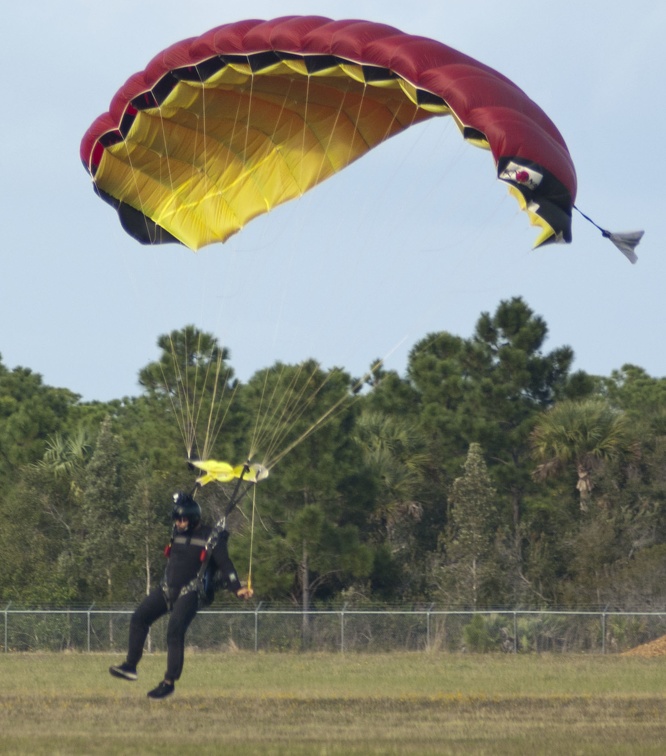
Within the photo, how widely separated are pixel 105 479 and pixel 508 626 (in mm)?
10453

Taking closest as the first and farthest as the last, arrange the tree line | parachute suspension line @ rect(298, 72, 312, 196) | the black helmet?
the black helmet → parachute suspension line @ rect(298, 72, 312, 196) → the tree line

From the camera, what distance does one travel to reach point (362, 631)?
28.7 metres

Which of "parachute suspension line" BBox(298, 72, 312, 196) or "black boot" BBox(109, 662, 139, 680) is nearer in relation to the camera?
"black boot" BBox(109, 662, 139, 680)

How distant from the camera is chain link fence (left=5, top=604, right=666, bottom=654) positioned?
28266 mm

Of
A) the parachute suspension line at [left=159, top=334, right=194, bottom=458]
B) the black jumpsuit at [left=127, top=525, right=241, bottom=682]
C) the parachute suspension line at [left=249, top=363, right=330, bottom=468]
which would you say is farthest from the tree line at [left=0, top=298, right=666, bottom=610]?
the black jumpsuit at [left=127, top=525, right=241, bottom=682]

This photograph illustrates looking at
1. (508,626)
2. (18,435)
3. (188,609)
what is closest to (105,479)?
(18,435)

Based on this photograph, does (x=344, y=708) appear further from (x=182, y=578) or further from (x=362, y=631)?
(x=362, y=631)

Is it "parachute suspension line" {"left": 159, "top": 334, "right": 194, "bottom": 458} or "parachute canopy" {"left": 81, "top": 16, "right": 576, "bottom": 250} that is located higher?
"parachute canopy" {"left": 81, "top": 16, "right": 576, "bottom": 250}

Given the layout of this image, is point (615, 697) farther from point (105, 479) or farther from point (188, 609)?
point (105, 479)

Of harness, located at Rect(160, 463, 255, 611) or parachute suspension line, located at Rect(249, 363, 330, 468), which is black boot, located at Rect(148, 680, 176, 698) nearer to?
harness, located at Rect(160, 463, 255, 611)

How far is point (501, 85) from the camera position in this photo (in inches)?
539

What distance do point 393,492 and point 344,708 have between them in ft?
57.7

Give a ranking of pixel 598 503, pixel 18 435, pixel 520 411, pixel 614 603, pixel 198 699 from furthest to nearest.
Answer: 1. pixel 18 435
2. pixel 520 411
3. pixel 598 503
4. pixel 614 603
5. pixel 198 699

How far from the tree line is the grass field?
6348 mm
